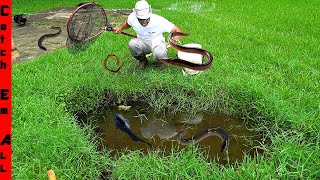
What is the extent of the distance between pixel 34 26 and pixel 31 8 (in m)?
3.32

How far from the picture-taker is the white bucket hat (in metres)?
5.21

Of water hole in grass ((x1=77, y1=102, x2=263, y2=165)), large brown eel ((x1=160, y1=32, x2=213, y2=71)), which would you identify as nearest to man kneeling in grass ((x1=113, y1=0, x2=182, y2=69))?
large brown eel ((x1=160, y1=32, x2=213, y2=71))

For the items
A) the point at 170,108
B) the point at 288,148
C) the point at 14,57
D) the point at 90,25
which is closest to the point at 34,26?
the point at 14,57

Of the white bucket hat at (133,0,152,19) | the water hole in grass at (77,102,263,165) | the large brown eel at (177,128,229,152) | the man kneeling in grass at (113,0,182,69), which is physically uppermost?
the white bucket hat at (133,0,152,19)

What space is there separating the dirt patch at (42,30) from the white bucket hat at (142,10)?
248 centimetres

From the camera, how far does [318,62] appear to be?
18.9 feet

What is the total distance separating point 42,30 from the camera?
29.8 ft

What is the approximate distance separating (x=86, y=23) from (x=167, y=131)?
2023mm

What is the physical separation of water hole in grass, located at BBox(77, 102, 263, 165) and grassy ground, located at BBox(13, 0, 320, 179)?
0.14 m

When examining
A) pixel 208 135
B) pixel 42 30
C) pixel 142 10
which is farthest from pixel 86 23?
pixel 42 30

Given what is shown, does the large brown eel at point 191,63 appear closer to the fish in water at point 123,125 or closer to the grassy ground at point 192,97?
the grassy ground at point 192,97

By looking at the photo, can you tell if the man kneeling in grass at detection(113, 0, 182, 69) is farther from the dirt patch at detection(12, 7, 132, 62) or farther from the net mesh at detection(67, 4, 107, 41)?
the dirt patch at detection(12, 7, 132, 62)

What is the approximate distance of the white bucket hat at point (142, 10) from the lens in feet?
17.1

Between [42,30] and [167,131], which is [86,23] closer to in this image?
[167,131]
